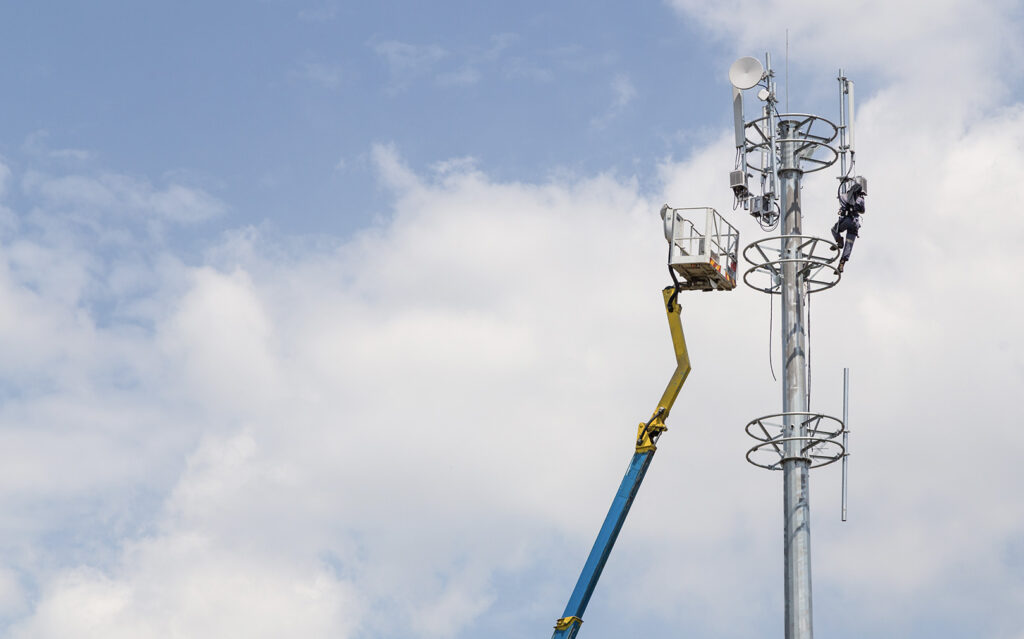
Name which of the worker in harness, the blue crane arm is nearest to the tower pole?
the worker in harness

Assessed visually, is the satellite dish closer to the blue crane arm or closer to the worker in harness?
the worker in harness

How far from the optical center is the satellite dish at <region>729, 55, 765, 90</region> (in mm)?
39438

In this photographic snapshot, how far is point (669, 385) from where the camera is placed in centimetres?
5031

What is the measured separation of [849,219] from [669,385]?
14.5 m

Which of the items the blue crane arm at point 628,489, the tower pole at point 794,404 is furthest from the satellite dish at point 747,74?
the blue crane arm at point 628,489

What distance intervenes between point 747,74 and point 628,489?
16027mm

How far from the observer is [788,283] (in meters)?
37.2

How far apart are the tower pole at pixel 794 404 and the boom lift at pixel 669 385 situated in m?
8.85

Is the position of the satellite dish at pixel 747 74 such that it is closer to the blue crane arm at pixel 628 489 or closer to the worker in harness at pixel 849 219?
the worker in harness at pixel 849 219

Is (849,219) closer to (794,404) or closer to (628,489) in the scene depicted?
(794,404)

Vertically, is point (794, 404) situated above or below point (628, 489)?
below

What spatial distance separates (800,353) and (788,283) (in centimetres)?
188

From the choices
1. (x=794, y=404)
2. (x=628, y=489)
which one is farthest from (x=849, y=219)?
(x=628, y=489)

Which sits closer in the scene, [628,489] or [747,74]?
[747,74]
